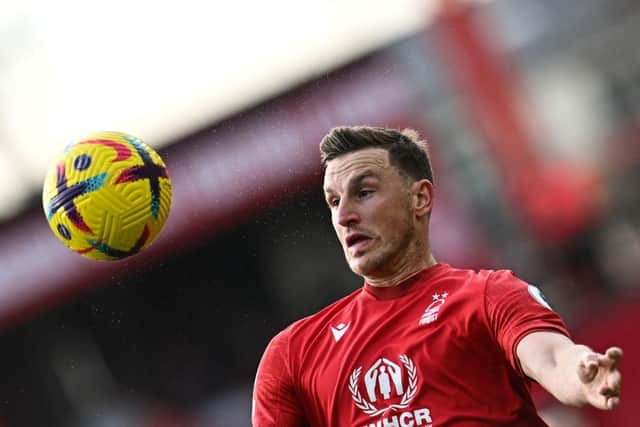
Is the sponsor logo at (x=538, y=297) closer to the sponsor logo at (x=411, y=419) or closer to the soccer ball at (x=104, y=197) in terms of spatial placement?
the sponsor logo at (x=411, y=419)

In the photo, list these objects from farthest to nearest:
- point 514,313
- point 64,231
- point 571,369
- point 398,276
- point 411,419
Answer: point 64,231 < point 398,276 < point 411,419 < point 514,313 < point 571,369

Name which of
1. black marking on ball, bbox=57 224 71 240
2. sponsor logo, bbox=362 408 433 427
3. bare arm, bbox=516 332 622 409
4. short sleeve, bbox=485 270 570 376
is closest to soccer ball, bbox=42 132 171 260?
black marking on ball, bbox=57 224 71 240

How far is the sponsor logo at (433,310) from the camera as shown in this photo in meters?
4.27

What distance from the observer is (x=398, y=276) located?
4.52m

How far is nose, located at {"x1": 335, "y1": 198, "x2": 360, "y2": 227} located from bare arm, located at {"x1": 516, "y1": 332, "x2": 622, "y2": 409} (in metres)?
0.97

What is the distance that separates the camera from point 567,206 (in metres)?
13.2

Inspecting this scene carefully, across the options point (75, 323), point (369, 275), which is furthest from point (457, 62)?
point (369, 275)

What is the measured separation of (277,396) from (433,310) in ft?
2.40

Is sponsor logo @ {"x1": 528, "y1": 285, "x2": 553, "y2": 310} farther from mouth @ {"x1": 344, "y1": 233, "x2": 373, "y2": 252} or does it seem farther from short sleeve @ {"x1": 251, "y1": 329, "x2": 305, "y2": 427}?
short sleeve @ {"x1": 251, "y1": 329, "x2": 305, "y2": 427}

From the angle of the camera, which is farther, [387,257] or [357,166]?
[357,166]

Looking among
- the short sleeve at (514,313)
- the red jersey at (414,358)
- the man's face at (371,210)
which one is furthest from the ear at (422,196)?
the short sleeve at (514,313)

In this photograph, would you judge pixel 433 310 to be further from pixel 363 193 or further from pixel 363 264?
pixel 363 193

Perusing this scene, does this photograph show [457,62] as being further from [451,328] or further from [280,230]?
[451,328]

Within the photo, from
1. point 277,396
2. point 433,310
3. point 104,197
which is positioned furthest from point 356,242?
point 104,197
